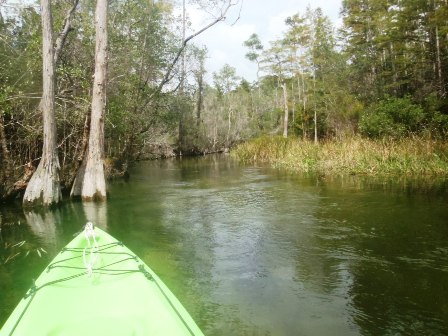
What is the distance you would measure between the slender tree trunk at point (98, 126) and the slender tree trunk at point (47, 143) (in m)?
0.98

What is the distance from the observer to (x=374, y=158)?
13734 mm

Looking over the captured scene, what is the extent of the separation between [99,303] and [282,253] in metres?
3.47

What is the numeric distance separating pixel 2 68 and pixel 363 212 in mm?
9539

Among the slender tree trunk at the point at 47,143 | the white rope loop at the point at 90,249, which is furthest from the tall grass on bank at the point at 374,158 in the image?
the white rope loop at the point at 90,249

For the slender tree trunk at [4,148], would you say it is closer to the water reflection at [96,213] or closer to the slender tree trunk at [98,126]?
the slender tree trunk at [98,126]

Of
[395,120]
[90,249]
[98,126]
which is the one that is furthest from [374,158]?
[90,249]

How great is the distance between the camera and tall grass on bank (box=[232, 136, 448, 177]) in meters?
12.6

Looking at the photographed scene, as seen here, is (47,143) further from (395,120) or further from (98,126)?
(395,120)

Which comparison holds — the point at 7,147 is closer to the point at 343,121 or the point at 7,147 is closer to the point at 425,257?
the point at 425,257

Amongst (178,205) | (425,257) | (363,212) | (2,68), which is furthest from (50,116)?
(425,257)

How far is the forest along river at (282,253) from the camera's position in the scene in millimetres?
3861

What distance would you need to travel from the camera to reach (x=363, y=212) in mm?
8344

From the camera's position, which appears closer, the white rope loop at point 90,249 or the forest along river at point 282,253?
the white rope loop at point 90,249

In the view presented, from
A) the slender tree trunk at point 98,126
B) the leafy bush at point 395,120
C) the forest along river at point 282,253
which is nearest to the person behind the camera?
the forest along river at point 282,253
